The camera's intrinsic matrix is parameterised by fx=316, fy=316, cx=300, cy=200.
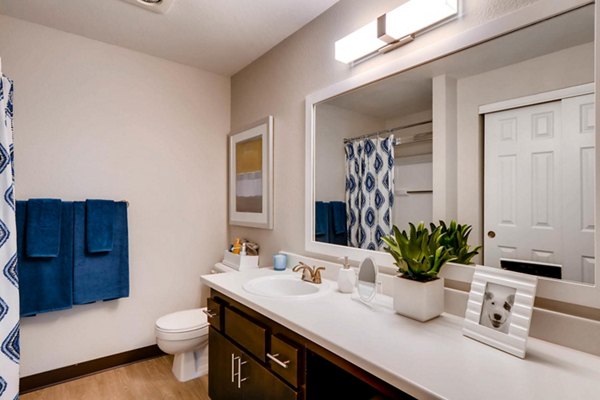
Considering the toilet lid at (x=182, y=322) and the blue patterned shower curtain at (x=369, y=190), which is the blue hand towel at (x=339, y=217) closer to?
the blue patterned shower curtain at (x=369, y=190)

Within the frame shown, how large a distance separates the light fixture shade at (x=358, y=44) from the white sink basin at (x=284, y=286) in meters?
A: 1.21

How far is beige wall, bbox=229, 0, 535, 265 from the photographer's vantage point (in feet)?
5.60

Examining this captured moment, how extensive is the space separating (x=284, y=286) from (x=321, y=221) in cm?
44

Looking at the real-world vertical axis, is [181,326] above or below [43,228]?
below

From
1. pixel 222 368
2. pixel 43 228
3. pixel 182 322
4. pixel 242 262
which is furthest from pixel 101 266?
pixel 222 368

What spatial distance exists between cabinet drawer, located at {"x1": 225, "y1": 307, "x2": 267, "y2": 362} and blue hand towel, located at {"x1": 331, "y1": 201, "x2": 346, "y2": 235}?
69 cm

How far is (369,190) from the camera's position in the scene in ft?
5.41

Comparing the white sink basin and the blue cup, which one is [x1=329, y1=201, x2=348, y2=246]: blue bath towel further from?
the blue cup

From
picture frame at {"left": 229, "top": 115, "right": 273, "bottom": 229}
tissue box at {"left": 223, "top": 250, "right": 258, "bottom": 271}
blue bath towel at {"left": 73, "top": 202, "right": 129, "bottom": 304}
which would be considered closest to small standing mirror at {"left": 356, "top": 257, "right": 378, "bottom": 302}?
picture frame at {"left": 229, "top": 115, "right": 273, "bottom": 229}

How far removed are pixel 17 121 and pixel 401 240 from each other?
2.41m

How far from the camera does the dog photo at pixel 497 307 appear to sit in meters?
0.98

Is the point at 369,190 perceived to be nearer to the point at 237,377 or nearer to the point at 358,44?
the point at 358,44

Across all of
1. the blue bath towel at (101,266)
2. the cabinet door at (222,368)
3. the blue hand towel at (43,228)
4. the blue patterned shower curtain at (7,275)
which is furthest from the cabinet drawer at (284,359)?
the blue hand towel at (43,228)

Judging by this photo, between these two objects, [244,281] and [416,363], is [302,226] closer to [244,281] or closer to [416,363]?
[244,281]
